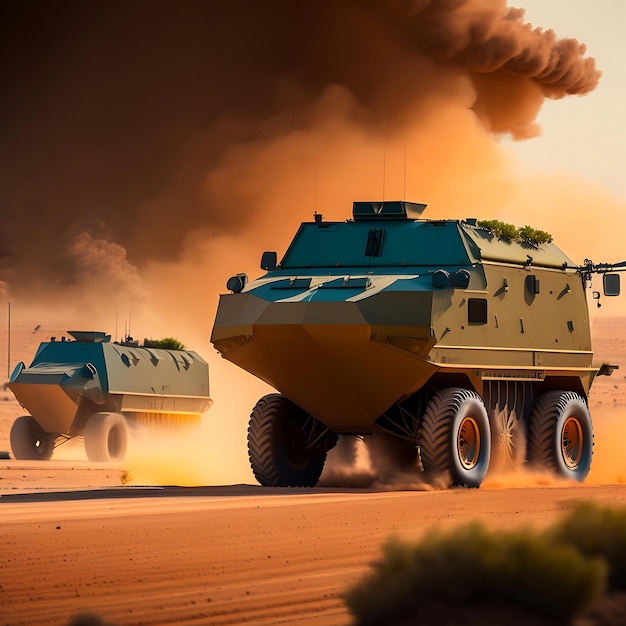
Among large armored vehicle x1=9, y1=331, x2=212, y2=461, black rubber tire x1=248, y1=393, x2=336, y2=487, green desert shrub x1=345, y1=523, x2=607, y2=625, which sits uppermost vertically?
large armored vehicle x1=9, y1=331, x2=212, y2=461

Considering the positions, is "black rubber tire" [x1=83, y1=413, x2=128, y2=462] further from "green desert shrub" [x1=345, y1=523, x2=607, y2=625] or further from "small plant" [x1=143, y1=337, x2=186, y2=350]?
"green desert shrub" [x1=345, y1=523, x2=607, y2=625]

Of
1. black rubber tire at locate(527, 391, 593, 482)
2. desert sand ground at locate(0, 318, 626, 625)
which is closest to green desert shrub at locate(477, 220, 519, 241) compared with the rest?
black rubber tire at locate(527, 391, 593, 482)

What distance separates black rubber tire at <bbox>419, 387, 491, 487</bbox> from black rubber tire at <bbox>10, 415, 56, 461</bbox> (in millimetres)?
17088

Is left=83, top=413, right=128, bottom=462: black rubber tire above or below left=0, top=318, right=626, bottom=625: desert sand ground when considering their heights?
above

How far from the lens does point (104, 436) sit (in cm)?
3556

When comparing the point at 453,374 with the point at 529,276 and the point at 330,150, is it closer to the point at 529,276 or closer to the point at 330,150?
the point at 529,276

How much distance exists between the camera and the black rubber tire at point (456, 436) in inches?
830

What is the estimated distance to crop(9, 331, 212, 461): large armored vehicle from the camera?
3606cm

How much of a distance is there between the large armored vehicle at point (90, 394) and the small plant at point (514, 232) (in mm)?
13425

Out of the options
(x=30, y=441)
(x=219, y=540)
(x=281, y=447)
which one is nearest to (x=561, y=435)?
(x=281, y=447)

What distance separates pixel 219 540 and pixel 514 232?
10.6 metres

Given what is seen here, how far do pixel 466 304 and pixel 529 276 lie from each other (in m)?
2.36

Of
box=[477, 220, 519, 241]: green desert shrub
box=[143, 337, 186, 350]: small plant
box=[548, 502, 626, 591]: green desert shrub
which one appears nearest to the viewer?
box=[548, 502, 626, 591]: green desert shrub

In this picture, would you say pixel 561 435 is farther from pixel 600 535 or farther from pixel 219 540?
pixel 600 535
